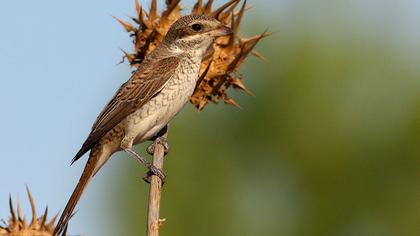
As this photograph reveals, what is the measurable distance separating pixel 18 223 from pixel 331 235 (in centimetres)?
786

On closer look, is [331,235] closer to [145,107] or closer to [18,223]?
[145,107]

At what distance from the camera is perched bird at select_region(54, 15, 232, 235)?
7547 mm

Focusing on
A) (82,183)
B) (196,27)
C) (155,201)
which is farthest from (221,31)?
(155,201)

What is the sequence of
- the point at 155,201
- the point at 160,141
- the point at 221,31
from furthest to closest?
the point at 160,141, the point at 221,31, the point at 155,201

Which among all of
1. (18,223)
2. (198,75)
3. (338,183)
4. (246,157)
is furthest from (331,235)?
(18,223)

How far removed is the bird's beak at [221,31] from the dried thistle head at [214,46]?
0.16 feet

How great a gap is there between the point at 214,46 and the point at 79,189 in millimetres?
1455

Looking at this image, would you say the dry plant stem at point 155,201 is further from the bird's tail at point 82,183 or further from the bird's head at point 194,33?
the bird's head at point 194,33

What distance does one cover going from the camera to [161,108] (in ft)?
24.9

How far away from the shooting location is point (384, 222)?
45.7 feet

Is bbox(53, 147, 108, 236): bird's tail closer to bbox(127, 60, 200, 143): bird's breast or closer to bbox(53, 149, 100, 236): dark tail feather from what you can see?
bbox(53, 149, 100, 236): dark tail feather

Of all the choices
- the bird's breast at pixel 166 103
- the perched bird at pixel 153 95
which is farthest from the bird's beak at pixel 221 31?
the bird's breast at pixel 166 103

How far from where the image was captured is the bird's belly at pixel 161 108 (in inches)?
296

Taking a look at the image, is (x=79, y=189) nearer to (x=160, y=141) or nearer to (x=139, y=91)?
(x=160, y=141)
